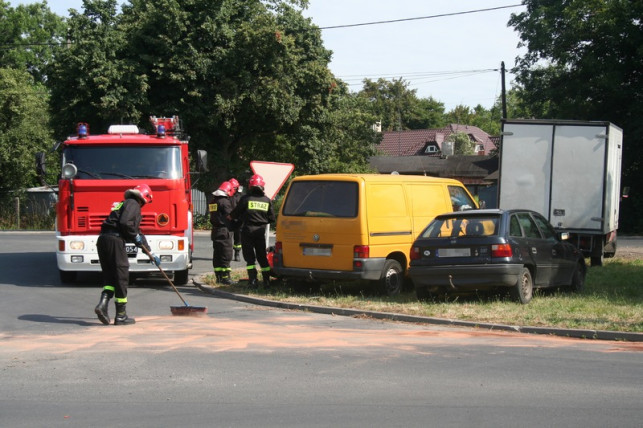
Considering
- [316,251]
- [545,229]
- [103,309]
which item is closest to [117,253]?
[103,309]

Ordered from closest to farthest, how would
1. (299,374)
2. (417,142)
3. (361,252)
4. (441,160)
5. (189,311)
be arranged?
(299,374) → (189,311) → (361,252) → (441,160) → (417,142)

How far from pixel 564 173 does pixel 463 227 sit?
6.55 m

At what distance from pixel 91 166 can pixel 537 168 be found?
9780mm

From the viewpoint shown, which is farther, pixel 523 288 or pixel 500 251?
pixel 523 288

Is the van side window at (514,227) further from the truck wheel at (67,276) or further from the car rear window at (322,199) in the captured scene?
the truck wheel at (67,276)

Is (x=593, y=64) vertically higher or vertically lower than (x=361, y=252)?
higher

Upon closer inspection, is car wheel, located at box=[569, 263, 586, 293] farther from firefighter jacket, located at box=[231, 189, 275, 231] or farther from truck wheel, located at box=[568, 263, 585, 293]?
firefighter jacket, located at box=[231, 189, 275, 231]

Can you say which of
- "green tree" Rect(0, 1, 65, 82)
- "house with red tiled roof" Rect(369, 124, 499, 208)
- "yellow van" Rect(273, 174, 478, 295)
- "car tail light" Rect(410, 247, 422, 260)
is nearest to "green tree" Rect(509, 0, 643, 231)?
"house with red tiled roof" Rect(369, 124, 499, 208)

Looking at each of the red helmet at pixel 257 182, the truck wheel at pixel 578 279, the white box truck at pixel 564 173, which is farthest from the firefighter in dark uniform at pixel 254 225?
the white box truck at pixel 564 173

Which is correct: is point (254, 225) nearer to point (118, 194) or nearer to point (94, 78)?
point (118, 194)

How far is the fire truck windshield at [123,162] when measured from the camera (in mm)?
14312

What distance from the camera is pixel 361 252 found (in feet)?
40.8

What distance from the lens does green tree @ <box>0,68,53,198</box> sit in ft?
145

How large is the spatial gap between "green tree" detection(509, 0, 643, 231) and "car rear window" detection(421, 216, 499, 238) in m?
25.3
